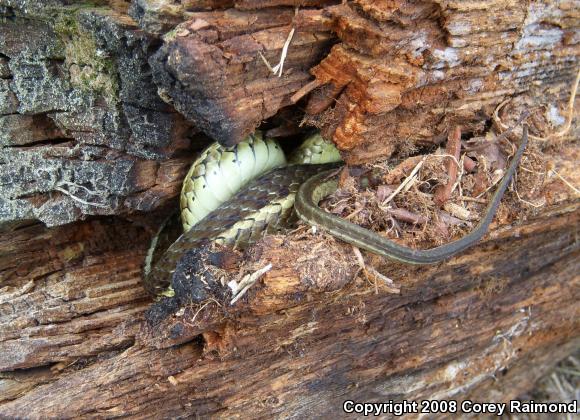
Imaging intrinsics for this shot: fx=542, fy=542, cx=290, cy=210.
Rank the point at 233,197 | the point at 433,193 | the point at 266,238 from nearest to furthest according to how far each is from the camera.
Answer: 1. the point at 266,238
2. the point at 433,193
3. the point at 233,197

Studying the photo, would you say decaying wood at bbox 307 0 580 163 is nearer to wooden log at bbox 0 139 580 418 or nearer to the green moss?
wooden log at bbox 0 139 580 418

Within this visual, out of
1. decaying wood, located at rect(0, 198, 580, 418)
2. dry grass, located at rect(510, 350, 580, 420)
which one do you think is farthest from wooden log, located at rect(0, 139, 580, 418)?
dry grass, located at rect(510, 350, 580, 420)

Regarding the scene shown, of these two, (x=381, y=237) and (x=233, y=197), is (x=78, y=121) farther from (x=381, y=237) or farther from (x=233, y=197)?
(x=381, y=237)

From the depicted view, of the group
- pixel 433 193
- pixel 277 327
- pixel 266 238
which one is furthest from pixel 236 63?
pixel 277 327

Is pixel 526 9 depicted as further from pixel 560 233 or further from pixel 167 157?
pixel 167 157

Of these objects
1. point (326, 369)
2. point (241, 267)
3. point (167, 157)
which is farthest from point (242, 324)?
point (167, 157)
